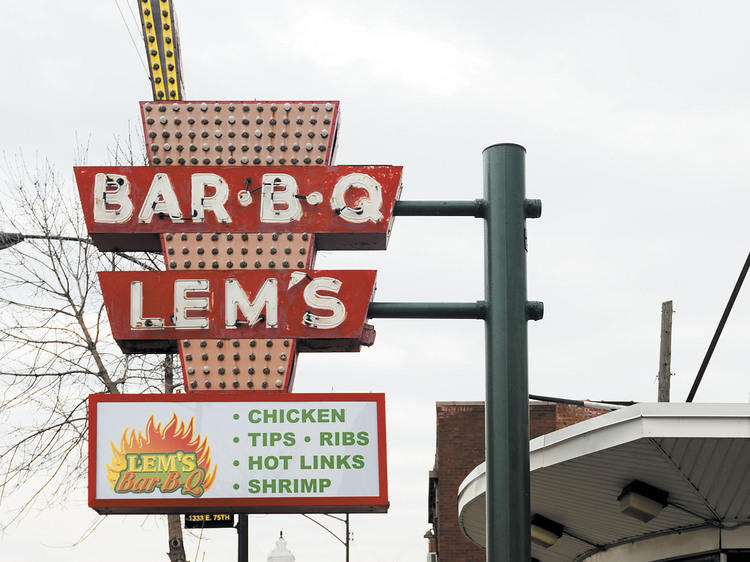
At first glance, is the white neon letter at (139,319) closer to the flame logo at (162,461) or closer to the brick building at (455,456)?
the flame logo at (162,461)

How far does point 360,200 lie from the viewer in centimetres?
957

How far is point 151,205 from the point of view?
32.1ft

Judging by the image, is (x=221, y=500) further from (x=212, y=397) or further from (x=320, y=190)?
(x=320, y=190)

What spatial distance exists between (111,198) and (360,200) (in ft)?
7.38

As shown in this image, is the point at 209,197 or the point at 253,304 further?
the point at 209,197

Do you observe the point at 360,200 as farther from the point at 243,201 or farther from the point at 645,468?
the point at 645,468

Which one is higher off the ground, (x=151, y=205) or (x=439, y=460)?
(x=151, y=205)

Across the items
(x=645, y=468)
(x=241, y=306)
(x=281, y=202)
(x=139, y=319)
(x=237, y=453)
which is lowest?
(x=645, y=468)

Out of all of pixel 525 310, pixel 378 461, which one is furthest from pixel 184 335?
pixel 525 310

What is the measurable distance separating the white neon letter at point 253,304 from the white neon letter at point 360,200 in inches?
35.2

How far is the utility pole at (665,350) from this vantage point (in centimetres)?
2297

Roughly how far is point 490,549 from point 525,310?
4.90 ft

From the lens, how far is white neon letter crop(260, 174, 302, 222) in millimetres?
9609

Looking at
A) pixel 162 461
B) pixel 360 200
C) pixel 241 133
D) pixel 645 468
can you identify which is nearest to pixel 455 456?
pixel 241 133
